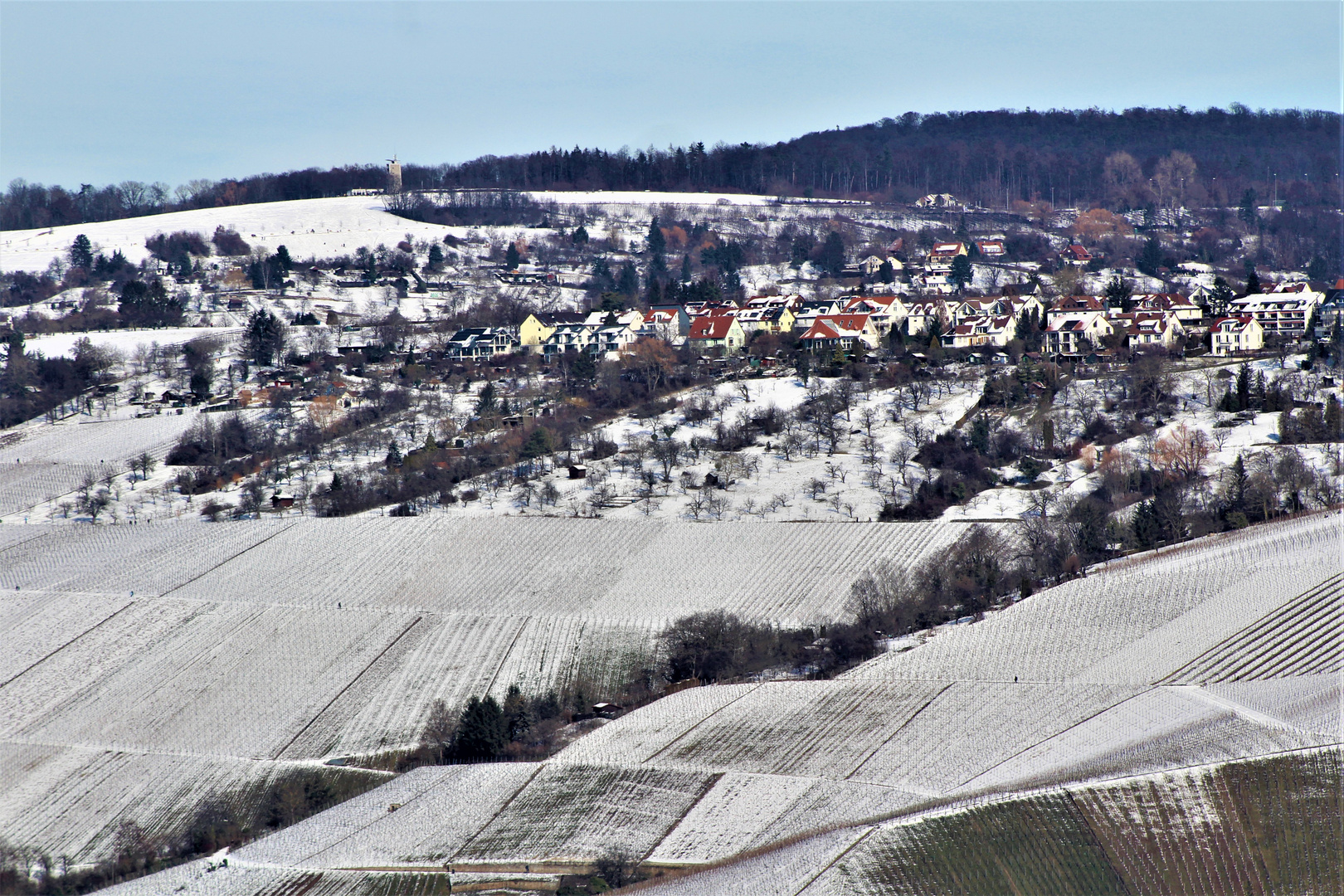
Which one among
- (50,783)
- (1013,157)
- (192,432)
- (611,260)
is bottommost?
(50,783)

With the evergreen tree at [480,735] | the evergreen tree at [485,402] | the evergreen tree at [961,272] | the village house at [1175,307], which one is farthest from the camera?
the evergreen tree at [961,272]

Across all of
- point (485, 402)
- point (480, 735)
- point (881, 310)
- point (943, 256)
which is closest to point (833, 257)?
point (943, 256)

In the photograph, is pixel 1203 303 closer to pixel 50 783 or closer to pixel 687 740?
pixel 687 740

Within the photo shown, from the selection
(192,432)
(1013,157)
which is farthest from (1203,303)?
(1013,157)

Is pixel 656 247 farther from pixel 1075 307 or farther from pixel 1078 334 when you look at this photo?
pixel 1078 334

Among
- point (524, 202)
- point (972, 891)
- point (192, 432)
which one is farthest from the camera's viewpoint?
point (524, 202)

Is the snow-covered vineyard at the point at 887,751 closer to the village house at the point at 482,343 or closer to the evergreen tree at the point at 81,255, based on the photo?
the village house at the point at 482,343

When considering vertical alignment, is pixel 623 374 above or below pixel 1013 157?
below

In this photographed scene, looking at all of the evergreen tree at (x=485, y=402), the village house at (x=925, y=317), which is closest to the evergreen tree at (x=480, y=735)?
the evergreen tree at (x=485, y=402)
